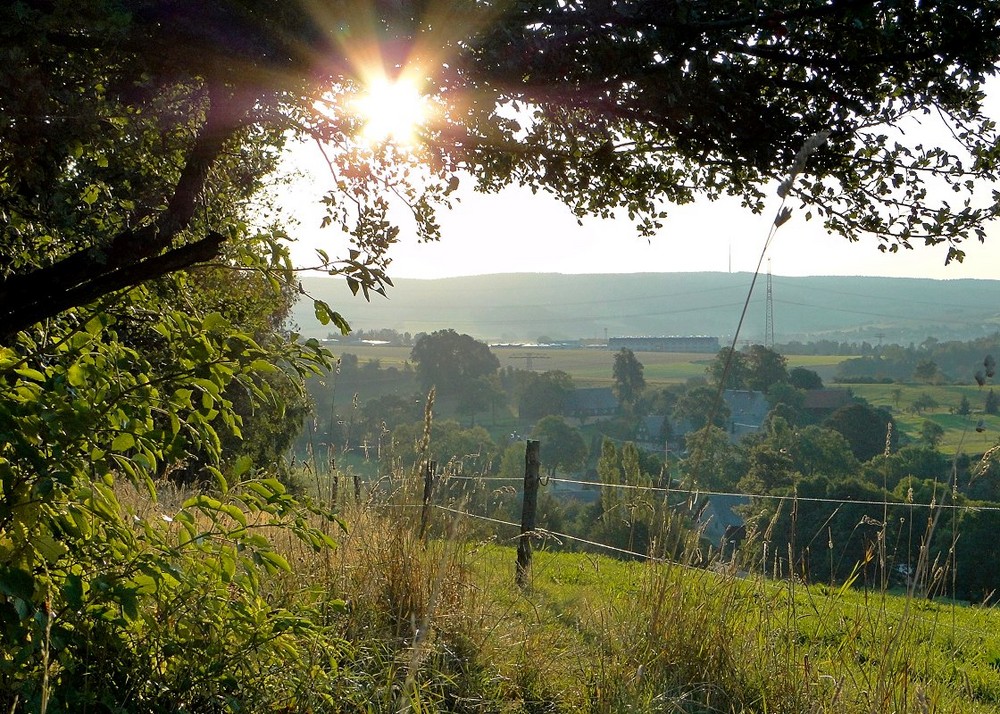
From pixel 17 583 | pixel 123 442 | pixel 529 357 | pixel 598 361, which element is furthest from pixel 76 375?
pixel 598 361

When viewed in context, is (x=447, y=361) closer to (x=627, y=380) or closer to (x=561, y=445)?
(x=561, y=445)

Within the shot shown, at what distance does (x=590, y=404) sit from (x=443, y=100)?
52.9 metres

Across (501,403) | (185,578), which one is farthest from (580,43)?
(501,403)

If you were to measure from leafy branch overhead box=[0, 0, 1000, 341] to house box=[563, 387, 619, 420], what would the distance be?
4780 cm

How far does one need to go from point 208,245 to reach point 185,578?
1.64m

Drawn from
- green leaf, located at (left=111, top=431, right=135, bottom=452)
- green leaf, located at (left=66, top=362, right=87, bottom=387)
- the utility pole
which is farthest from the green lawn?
the utility pole

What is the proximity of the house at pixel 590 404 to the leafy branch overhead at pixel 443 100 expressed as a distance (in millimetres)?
47798

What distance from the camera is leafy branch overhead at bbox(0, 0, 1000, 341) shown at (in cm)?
341

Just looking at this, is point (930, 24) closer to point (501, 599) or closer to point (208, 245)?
point (208, 245)

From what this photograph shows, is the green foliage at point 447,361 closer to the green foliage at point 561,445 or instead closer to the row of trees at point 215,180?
the green foliage at point 561,445

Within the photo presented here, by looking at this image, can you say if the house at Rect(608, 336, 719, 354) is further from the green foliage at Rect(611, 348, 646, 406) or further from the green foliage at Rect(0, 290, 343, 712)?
the green foliage at Rect(0, 290, 343, 712)

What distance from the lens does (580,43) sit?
145 inches

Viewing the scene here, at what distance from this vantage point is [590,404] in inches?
2216

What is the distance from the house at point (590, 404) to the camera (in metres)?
53.3
